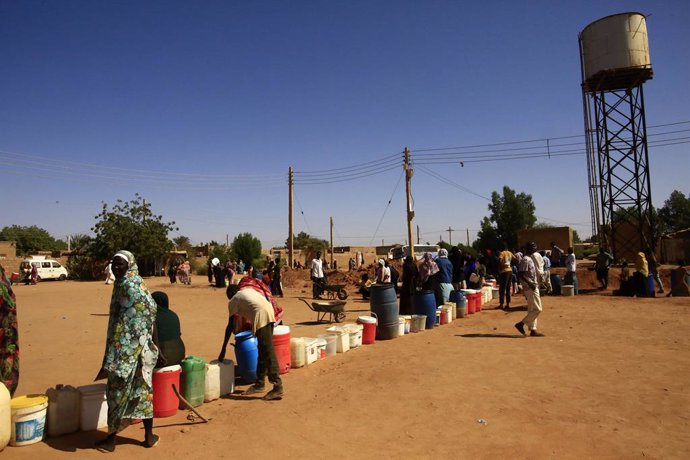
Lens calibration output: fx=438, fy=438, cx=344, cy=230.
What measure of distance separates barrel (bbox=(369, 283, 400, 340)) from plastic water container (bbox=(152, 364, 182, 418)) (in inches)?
184

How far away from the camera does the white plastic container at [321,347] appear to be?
7.20 m

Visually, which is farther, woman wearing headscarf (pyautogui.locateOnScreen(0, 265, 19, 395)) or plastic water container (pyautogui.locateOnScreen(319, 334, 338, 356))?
plastic water container (pyautogui.locateOnScreen(319, 334, 338, 356))

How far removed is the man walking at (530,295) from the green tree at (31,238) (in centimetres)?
7917

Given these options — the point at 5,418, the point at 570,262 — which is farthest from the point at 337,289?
the point at 5,418

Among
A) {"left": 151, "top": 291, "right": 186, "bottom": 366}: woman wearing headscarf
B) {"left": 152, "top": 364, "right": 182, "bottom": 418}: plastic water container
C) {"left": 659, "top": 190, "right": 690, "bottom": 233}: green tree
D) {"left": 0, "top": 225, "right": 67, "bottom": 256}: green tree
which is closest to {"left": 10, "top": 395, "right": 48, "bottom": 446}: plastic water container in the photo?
{"left": 152, "top": 364, "right": 182, "bottom": 418}: plastic water container

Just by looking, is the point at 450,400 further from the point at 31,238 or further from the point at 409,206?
the point at 31,238

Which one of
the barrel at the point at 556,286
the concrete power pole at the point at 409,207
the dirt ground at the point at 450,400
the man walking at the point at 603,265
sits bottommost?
the dirt ground at the point at 450,400

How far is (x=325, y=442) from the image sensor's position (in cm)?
415

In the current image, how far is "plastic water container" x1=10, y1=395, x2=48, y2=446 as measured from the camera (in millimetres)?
4004

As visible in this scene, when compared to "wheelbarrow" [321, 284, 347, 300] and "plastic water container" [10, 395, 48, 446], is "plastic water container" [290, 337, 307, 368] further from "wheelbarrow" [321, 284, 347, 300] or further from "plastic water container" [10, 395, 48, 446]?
"wheelbarrow" [321, 284, 347, 300]

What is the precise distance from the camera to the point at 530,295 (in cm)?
874

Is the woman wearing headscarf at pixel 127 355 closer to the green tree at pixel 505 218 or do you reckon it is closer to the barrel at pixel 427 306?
the barrel at pixel 427 306

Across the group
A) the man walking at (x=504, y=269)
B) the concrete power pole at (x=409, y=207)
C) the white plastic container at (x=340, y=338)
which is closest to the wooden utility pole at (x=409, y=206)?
the concrete power pole at (x=409, y=207)

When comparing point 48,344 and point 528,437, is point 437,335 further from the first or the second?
point 48,344
